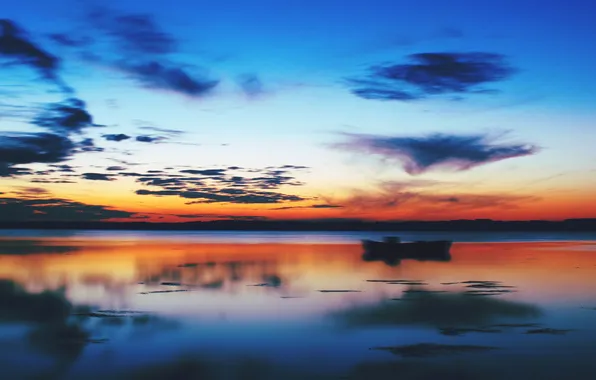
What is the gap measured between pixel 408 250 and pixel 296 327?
1420 inches

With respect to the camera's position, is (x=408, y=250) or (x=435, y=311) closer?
(x=435, y=311)

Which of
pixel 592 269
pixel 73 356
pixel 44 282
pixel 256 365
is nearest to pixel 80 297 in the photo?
pixel 44 282

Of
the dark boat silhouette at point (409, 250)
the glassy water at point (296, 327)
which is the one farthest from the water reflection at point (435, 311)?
the dark boat silhouette at point (409, 250)

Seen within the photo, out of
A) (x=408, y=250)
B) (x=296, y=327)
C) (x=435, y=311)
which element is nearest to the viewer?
(x=296, y=327)

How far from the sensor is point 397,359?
50.1ft

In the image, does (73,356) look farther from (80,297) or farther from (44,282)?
(44,282)

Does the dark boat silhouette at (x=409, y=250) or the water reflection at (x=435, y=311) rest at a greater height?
the dark boat silhouette at (x=409, y=250)

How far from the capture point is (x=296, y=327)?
20.2 metres

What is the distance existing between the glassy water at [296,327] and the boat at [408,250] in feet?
59.5

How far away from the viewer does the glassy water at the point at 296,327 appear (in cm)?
1453

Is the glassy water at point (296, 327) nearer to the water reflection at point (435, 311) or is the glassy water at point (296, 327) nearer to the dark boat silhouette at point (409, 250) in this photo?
the water reflection at point (435, 311)

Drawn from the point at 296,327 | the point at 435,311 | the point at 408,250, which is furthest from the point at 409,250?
the point at 296,327

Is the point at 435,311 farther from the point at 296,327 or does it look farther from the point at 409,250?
the point at 409,250

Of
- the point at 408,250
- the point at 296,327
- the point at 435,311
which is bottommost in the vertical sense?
the point at 296,327
